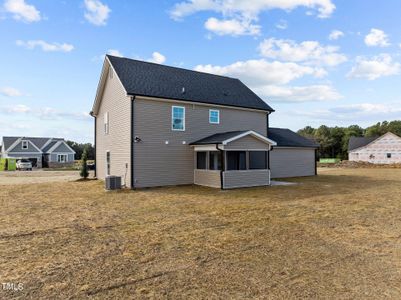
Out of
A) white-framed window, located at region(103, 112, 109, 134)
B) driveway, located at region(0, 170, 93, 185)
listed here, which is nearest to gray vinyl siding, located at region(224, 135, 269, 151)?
white-framed window, located at region(103, 112, 109, 134)

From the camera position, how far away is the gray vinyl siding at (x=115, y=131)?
579 inches

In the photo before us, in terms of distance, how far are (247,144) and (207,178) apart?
9.54 feet

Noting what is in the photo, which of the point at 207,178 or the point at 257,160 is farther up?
the point at 257,160

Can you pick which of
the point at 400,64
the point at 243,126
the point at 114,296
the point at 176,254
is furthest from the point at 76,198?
the point at 400,64

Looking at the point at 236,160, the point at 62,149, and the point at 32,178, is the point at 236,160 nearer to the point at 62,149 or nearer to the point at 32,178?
the point at 32,178

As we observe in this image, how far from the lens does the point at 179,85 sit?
55.3 feet

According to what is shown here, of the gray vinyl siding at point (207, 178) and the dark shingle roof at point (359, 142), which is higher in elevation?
the dark shingle roof at point (359, 142)

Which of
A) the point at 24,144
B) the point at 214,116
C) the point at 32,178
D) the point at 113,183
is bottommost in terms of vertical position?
the point at 32,178

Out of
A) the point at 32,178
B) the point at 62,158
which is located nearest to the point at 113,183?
the point at 32,178

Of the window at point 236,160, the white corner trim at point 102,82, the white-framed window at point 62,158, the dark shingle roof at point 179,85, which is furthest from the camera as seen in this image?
the white-framed window at point 62,158

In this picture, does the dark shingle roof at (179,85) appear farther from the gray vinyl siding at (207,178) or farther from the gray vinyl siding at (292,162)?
the gray vinyl siding at (207,178)

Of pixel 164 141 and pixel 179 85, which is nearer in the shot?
pixel 164 141

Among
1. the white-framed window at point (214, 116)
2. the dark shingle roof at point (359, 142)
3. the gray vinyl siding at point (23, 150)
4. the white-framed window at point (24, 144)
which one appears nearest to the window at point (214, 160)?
the white-framed window at point (214, 116)

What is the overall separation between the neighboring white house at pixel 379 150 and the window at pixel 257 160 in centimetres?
3759
